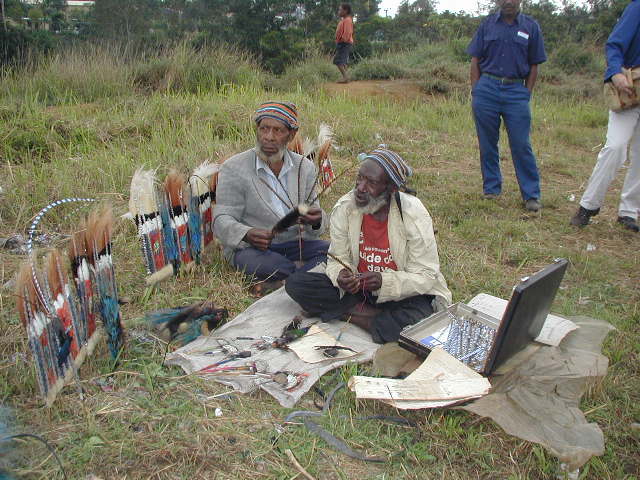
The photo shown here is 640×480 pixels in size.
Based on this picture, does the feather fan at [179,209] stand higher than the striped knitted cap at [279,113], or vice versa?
the striped knitted cap at [279,113]

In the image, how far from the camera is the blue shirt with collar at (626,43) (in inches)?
168

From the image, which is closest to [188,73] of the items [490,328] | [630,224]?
[630,224]

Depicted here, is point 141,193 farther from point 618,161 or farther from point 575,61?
point 575,61

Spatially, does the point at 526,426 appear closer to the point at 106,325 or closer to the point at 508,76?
the point at 106,325

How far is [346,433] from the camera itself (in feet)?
7.44

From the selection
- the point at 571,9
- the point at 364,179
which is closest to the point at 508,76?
the point at 364,179

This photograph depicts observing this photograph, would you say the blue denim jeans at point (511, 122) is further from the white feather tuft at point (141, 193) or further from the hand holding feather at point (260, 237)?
the white feather tuft at point (141, 193)

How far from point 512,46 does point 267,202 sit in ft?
9.63

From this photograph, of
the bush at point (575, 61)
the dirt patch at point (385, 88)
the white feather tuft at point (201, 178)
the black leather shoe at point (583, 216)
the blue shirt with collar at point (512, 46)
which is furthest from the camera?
the bush at point (575, 61)

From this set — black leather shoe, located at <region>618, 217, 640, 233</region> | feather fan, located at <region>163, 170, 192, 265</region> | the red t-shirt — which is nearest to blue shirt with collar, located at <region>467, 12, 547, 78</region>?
black leather shoe, located at <region>618, 217, 640, 233</region>

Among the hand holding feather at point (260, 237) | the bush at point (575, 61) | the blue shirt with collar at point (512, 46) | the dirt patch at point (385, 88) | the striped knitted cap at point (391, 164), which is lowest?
the dirt patch at point (385, 88)

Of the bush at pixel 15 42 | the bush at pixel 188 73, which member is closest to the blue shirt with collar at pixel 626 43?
the bush at pixel 188 73

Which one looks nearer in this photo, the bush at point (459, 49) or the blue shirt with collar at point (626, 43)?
the blue shirt with collar at point (626, 43)

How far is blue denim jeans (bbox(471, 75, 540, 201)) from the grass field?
1.01 feet
